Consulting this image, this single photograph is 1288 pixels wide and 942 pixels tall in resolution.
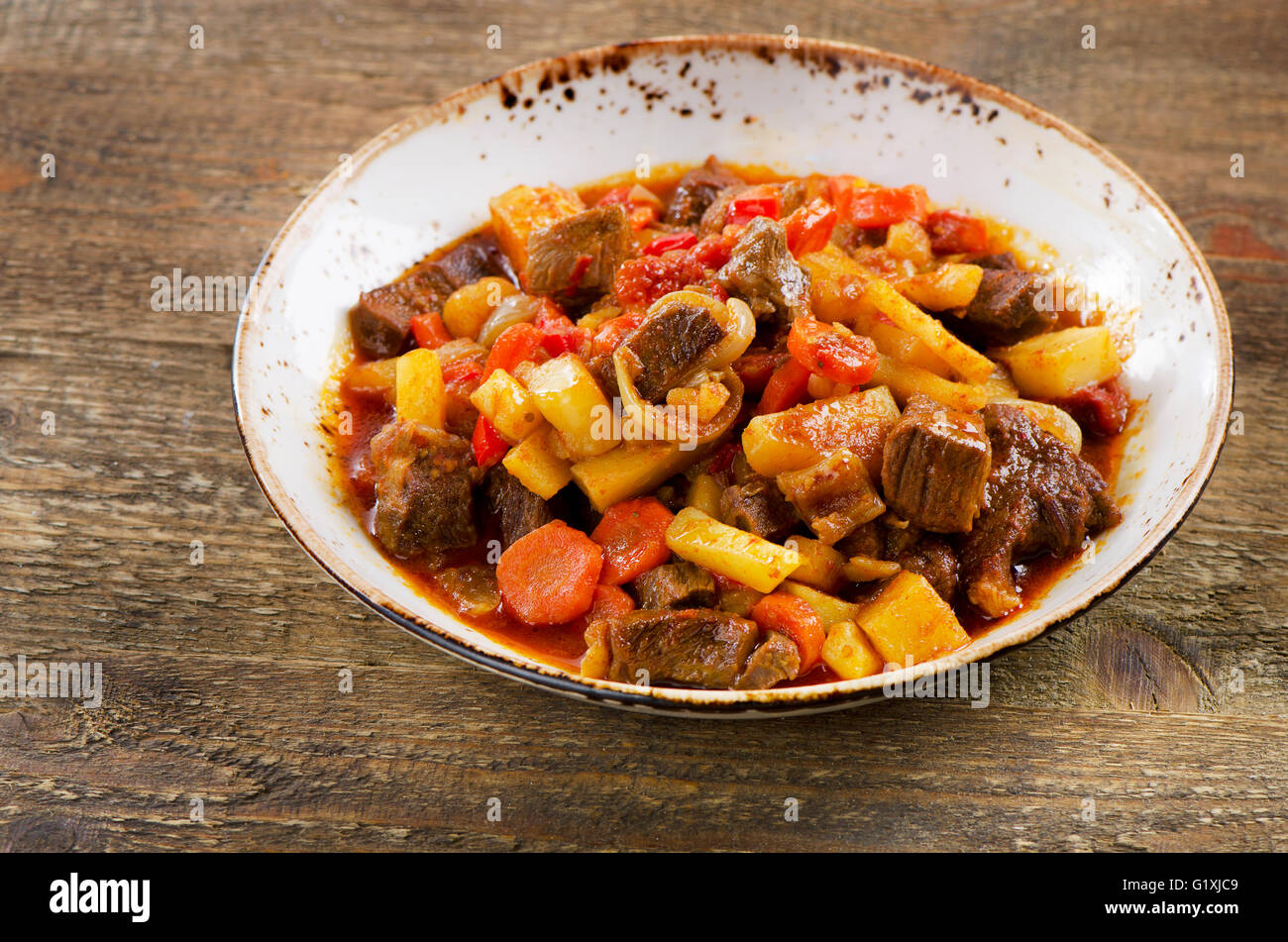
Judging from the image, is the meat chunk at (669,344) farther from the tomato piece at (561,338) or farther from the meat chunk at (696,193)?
the meat chunk at (696,193)

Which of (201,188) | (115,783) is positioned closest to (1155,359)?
(115,783)

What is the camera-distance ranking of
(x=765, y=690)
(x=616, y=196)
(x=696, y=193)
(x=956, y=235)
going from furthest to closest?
(x=616, y=196) → (x=696, y=193) → (x=956, y=235) → (x=765, y=690)

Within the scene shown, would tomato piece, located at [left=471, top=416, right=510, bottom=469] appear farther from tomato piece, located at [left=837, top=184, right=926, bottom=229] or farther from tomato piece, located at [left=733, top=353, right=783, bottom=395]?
tomato piece, located at [left=837, top=184, right=926, bottom=229]

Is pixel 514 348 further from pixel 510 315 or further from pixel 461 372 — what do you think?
pixel 510 315

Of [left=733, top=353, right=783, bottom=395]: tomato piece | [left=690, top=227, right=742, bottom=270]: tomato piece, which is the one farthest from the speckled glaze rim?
[left=690, top=227, right=742, bottom=270]: tomato piece

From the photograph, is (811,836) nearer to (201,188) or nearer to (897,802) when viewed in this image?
(897,802)

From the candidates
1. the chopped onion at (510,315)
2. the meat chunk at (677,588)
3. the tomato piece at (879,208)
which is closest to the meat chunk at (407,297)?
the chopped onion at (510,315)

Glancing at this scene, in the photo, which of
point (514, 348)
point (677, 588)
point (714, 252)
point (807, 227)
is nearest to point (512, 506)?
point (514, 348)
